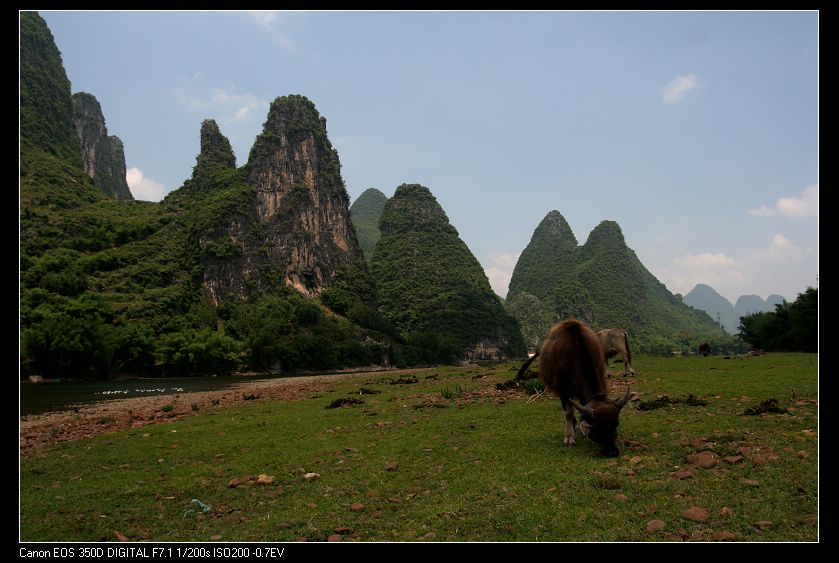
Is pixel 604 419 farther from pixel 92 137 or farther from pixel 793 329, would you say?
pixel 92 137

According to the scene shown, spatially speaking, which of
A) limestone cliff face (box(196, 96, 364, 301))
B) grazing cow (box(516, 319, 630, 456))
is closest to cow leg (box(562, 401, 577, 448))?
grazing cow (box(516, 319, 630, 456))

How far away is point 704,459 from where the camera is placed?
662 centimetres

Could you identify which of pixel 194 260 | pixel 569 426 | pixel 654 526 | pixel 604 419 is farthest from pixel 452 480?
pixel 194 260

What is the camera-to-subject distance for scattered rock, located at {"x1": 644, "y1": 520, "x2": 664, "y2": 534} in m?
4.76

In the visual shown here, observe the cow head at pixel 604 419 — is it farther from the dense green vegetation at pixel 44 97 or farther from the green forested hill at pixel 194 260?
the dense green vegetation at pixel 44 97

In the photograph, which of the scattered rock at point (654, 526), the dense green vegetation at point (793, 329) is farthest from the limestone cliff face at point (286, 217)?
the scattered rock at point (654, 526)

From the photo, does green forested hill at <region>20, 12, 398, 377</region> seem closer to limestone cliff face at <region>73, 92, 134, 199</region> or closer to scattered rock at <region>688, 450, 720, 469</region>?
limestone cliff face at <region>73, 92, 134, 199</region>

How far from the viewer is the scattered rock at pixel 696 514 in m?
4.91

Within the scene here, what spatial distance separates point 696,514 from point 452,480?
9.85 ft
